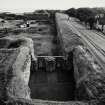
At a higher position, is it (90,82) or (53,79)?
(90,82)

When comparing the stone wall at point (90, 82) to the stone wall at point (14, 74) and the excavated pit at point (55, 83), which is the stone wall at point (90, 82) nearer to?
the excavated pit at point (55, 83)

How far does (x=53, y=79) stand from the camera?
14719 millimetres

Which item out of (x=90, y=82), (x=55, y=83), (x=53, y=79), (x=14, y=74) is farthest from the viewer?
(x=53, y=79)

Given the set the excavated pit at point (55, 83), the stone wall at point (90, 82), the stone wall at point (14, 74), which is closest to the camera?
the stone wall at point (14, 74)

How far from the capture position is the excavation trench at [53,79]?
12258 millimetres

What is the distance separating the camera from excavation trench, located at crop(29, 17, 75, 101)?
12.3 m

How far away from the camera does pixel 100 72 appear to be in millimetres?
11383

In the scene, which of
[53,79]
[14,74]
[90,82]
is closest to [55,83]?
[53,79]

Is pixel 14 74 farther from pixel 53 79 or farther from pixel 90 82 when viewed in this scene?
pixel 90 82

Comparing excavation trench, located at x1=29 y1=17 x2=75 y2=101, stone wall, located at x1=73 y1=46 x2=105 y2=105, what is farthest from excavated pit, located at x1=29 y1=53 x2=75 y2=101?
stone wall, located at x1=73 y1=46 x2=105 y2=105

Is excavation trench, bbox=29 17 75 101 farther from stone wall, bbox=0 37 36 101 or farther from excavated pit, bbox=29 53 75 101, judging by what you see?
stone wall, bbox=0 37 36 101

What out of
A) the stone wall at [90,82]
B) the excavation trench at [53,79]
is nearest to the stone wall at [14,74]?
the excavation trench at [53,79]

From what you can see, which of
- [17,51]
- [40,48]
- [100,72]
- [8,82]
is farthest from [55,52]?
[8,82]

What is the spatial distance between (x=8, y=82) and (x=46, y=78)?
224 inches
